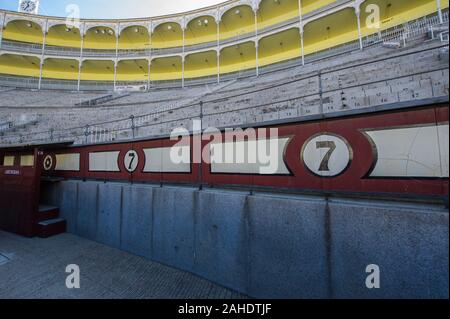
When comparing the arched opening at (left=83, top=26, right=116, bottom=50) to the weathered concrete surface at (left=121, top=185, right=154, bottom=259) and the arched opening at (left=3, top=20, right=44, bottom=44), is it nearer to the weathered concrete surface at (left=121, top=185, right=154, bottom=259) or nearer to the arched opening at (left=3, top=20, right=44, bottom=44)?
the arched opening at (left=3, top=20, right=44, bottom=44)

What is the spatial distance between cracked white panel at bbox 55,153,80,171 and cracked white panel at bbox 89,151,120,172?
0.87 metres

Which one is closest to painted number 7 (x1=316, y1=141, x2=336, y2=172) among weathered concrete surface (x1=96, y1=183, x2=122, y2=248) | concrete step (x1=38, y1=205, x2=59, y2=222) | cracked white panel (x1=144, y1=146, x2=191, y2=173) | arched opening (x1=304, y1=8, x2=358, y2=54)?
cracked white panel (x1=144, y1=146, x2=191, y2=173)

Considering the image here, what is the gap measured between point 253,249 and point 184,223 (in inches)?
66.5

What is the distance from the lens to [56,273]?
14.4 feet

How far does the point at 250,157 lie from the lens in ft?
13.3

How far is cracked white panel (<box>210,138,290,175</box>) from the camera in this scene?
3.74 m

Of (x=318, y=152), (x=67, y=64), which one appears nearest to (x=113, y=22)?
(x=67, y=64)

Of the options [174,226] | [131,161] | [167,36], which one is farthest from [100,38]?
[174,226]

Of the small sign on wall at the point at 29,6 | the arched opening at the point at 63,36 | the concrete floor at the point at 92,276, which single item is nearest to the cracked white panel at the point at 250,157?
the concrete floor at the point at 92,276

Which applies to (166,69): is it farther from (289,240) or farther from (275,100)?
(289,240)

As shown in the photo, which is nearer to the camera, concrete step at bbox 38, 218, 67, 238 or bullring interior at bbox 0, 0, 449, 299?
bullring interior at bbox 0, 0, 449, 299

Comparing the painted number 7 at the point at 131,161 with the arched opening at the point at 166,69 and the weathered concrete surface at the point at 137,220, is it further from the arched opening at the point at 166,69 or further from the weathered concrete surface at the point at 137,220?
the arched opening at the point at 166,69

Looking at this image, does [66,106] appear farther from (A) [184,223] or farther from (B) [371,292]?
(B) [371,292]

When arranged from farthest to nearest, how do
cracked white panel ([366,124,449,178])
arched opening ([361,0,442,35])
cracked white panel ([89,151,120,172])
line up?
1. arched opening ([361,0,442,35])
2. cracked white panel ([89,151,120,172])
3. cracked white panel ([366,124,449,178])
